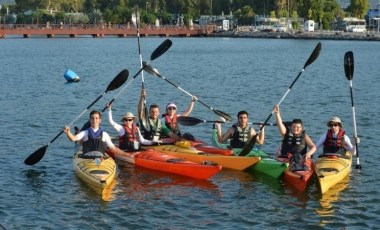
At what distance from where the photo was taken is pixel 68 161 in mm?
21750

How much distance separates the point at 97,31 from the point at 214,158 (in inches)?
5823

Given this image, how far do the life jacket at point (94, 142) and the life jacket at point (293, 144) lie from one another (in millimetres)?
4949

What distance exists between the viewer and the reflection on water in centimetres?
1625

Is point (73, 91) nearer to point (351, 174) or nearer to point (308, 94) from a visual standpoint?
point (308, 94)

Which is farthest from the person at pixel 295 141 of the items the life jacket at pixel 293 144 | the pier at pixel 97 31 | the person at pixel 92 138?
the pier at pixel 97 31

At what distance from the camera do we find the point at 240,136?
20.1 meters

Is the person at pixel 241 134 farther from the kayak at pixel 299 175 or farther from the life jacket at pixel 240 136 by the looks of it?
the kayak at pixel 299 175

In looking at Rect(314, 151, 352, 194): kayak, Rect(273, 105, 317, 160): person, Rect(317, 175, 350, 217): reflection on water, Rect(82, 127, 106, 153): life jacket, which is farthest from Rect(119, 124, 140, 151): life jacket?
Rect(317, 175, 350, 217): reflection on water

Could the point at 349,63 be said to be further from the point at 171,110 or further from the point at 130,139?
the point at 130,139

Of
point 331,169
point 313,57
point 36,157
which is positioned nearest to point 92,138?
point 36,157

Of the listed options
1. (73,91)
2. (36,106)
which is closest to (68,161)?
(36,106)

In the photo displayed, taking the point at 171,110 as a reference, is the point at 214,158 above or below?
below

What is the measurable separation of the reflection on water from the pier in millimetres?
144259

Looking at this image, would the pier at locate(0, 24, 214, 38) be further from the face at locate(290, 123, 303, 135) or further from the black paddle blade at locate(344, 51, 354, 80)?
the face at locate(290, 123, 303, 135)
